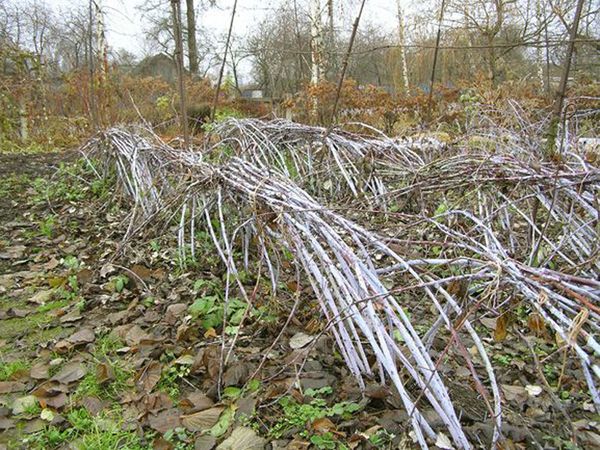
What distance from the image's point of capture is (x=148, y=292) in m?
2.23

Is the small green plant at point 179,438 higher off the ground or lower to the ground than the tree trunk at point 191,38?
lower

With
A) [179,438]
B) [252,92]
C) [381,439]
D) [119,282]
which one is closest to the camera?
[381,439]

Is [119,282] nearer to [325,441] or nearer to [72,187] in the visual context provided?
[325,441]

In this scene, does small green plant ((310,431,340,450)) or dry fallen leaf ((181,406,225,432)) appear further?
dry fallen leaf ((181,406,225,432))

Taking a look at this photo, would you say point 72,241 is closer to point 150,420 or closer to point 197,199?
point 197,199

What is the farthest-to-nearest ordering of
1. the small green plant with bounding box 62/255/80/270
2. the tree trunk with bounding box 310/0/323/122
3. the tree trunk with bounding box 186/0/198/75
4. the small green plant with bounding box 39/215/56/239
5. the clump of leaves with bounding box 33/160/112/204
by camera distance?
1. the tree trunk with bounding box 186/0/198/75
2. the tree trunk with bounding box 310/0/323/122
3. the clump of leaves with bounding box 33/160/112/204
4. the small green plant with bounding box 39/215/56/239
5. the small green plant with bounding box 62/255/80/270

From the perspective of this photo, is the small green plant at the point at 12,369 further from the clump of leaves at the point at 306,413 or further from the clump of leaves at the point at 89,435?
the clump of leaves at the point at 306,413

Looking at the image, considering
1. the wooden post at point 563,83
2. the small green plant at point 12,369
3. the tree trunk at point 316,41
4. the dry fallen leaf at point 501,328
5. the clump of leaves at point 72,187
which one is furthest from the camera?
the tree trunk at point 316,41

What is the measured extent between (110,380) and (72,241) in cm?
169

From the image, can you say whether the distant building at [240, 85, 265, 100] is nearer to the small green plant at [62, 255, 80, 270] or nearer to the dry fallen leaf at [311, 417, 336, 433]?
the small green plant at [62, 255, 80, 270]

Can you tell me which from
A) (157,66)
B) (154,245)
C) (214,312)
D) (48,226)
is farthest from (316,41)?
(157,66)

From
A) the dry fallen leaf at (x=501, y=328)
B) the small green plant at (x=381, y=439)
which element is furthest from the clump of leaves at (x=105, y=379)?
the dry fallen leaf at (x=501, y=328)

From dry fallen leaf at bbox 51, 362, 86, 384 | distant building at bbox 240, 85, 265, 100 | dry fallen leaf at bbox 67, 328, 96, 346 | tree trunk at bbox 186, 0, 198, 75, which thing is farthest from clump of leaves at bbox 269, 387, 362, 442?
distant building at bbox 240, 85, 265, 100

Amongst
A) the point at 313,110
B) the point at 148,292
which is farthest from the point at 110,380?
the point at 313,110
